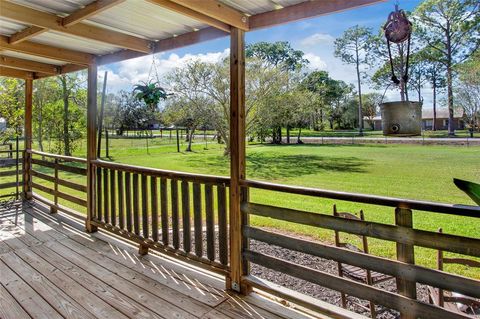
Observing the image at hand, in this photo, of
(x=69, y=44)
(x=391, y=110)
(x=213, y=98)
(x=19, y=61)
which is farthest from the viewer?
(x=213, y=98)

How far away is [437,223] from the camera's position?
5.79 meters

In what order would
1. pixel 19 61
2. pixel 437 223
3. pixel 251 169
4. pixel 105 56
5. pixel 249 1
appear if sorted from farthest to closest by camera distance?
pixel 251 169 < pixel 437 223 < pixel 19 61 < pixel 105 56 < pixel 249 1

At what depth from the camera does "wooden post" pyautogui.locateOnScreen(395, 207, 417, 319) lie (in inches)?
61.0

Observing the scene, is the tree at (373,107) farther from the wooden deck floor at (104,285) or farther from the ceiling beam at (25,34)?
the ceiling beam at (25,34)

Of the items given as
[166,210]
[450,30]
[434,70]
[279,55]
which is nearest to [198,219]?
[166,210]

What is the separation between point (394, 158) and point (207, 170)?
838cm

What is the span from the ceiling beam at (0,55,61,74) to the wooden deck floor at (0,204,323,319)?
2.08 meters

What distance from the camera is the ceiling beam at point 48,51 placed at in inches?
114

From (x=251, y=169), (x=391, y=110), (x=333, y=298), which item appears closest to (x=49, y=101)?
(x=251, y=169)

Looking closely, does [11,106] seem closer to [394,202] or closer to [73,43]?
[73,43]

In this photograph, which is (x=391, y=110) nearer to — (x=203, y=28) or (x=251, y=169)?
(x=203, y=28)

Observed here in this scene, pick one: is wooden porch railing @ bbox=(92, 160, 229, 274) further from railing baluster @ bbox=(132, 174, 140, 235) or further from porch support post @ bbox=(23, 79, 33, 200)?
porch support post @ bbox=(23, 79, 33, 200)

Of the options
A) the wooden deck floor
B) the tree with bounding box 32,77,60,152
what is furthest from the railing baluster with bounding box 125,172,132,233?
the tree with bounding box 32,77,60,152

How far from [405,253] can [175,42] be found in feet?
7.88
